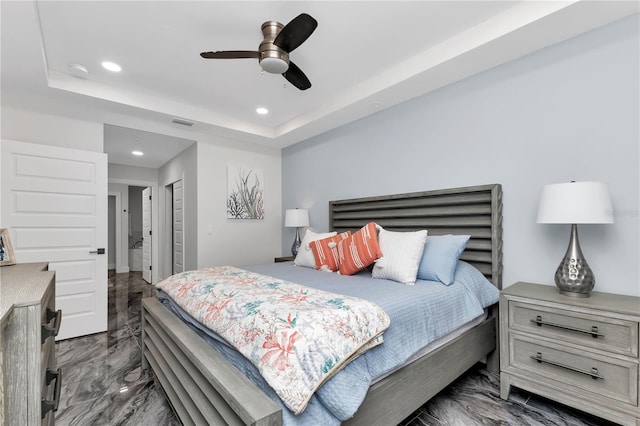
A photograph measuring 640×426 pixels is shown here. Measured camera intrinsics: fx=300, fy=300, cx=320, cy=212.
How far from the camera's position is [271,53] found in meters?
2.00

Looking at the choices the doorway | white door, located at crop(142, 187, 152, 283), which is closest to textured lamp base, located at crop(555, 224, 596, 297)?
white door, located at crop(142, 187, 152, 283)

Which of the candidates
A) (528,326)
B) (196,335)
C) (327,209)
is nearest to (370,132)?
(327,209)

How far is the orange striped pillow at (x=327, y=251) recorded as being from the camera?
2773mm

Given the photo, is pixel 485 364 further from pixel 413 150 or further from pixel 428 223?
pixel 413 150

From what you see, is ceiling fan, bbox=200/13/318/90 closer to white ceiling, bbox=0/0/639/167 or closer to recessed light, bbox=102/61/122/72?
white ceiling, bbox=0/0/639/167

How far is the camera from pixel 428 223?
290 centimetres

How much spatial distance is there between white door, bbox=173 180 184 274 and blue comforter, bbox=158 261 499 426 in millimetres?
2542

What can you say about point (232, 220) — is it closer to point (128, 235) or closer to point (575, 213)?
point (575, 213)

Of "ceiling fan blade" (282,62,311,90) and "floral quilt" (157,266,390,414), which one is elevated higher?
"ceiling fan blade" (282,62,311,90)

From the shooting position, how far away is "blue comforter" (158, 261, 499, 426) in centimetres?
116

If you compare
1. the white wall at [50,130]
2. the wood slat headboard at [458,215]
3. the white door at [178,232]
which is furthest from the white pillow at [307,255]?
the white wall at [50,130]

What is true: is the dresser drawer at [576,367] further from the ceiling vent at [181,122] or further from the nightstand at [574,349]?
the ceiling vent at [181,122]

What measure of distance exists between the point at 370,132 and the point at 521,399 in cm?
276

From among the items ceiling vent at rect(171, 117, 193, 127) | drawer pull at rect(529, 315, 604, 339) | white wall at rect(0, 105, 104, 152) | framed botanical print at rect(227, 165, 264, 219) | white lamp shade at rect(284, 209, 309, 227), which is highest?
ceiling vent at rect(171, 117, 193, 127)
